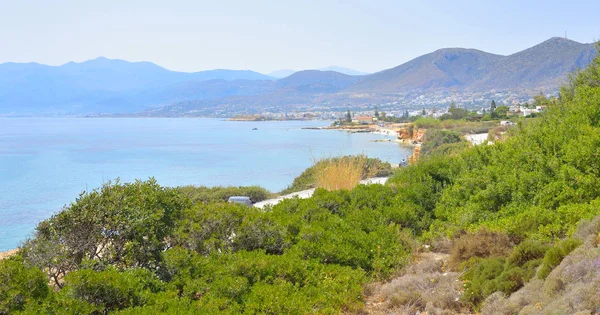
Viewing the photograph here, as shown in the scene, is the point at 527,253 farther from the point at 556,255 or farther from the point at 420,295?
the point at 420,295

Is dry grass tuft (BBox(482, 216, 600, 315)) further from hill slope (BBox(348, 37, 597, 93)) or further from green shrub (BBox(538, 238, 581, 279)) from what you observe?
hill slope (BBox(348, 37, 597, 93))

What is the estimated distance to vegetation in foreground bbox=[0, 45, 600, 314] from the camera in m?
3.27

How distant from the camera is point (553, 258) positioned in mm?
3453

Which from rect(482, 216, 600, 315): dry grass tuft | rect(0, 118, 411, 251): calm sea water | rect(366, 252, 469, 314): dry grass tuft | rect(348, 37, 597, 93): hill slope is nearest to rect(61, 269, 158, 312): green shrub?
rect(366, 252, 469, 314): dry grass tuft

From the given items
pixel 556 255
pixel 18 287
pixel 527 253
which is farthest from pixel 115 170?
pixel 556 255

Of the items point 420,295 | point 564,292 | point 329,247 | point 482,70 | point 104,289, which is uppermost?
point 482,70

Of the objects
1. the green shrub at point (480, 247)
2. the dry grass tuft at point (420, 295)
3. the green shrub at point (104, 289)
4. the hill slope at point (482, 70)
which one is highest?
the hill slope at point (482, 70)

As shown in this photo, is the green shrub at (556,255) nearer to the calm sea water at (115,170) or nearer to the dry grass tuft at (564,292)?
the dry grass tuft at (564,292)

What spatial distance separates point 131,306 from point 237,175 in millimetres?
26084

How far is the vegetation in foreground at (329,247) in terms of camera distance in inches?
129

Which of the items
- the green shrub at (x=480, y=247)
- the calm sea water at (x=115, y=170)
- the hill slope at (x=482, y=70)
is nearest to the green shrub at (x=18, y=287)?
the green shrub at (x=480, y=247)

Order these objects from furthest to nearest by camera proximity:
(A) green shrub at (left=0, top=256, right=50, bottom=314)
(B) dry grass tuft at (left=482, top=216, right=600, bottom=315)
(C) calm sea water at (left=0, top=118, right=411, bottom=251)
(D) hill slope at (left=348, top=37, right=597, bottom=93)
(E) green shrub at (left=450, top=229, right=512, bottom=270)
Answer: (D) hill slope at (left=348, top=37, right=597, bottom=93) → (C) calm sea water at (left=0, top=118, right=411, bottom=251) → (E) green shrub at (left=450, top=229, right=512, bottom=270) → (A) green shrub at (left=0, top=256, right=50, bottom=314) → (B) dry grass tuft at (left=482, top=216, right=600, bottom=315)

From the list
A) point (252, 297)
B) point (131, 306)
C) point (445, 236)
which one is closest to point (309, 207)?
point (445, 236)

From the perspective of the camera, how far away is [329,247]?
4836 mm
